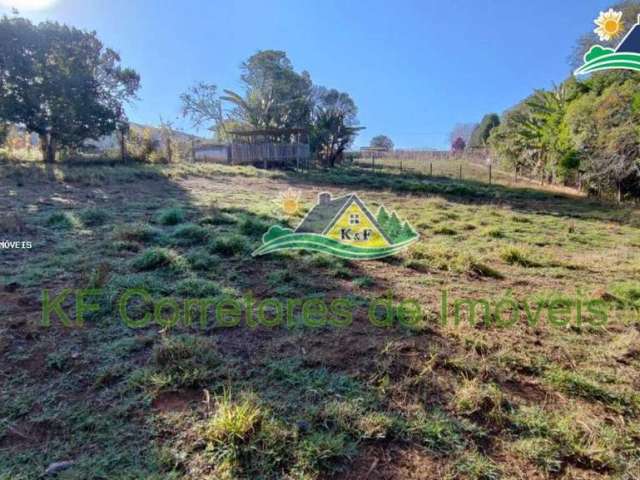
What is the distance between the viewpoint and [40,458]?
56.4 inches

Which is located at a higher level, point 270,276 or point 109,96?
point 109,96

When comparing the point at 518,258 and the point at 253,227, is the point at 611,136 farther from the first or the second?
the point at 253,227

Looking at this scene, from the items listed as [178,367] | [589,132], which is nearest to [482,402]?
[178,367]

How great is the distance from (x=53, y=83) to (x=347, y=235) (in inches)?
543

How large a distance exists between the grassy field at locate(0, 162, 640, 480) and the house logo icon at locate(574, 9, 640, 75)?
23.4 feet

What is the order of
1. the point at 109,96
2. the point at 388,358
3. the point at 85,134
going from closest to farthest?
the point at 388,358 → the point at 85,134 → the point at 109,96

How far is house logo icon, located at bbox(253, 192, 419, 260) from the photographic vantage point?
437 cm

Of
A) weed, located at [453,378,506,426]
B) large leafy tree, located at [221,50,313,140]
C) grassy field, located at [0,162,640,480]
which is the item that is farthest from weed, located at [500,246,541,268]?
large leafy tree, located at [221,50,313,140]

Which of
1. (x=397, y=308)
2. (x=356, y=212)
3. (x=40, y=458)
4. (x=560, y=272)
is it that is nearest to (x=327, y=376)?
(x=397, y=308)

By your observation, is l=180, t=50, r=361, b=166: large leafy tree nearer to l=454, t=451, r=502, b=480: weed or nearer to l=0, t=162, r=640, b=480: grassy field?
l=0, t=162, r=640, b=480: grassy field

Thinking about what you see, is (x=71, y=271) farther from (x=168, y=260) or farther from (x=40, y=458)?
(x=40, y=458)

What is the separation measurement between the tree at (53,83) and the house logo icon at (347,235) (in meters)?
12.0

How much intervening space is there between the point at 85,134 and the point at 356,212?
12828 mm

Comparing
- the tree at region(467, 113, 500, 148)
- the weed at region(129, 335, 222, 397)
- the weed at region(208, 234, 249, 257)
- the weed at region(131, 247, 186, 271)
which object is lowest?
the weed at region(129, 335, 222, 397)
